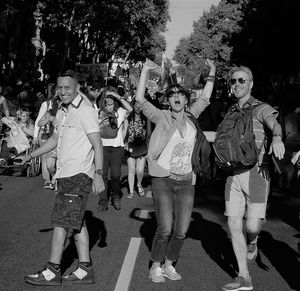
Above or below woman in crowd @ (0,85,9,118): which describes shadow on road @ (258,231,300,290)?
below

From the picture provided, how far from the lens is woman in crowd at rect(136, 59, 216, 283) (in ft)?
17.8

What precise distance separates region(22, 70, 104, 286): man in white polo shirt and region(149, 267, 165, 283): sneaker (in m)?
0.58

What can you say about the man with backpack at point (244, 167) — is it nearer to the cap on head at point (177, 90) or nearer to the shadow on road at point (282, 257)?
the cap on head at point (177, 90)

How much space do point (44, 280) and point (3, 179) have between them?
7.20m

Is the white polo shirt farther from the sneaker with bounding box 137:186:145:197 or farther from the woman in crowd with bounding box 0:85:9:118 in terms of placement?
the woman in crowd with bounding box 0:85:9:118

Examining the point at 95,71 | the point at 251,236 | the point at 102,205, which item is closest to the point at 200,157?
the point at 251,236

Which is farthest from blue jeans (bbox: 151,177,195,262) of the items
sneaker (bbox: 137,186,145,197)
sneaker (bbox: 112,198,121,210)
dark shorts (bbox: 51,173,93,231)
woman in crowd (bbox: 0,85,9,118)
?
woman in crowd (bbox: 0,85,9,118)

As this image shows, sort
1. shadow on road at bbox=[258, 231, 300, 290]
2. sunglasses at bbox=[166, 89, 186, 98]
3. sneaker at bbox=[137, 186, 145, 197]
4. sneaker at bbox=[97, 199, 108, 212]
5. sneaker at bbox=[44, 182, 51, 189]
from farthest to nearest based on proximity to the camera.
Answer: sneaker at bbox=[44, 182, 51, 189] → sneaker at bbox=[137, 186, 145, 197] → sneaker at bbox=[97, 199, 108, 212] → shadow on road at bbox=[258, 231, 300, 290] → sunglasses at bbox=[166, 89, 186, 98]

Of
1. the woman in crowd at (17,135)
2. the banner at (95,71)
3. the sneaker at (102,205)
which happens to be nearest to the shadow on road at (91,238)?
the sneaker at (102,205)

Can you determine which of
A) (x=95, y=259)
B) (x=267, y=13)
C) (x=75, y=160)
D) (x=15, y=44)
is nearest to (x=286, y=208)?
(x=95, y=259)

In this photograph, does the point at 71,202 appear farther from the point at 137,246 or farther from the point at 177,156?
the point at 137,246

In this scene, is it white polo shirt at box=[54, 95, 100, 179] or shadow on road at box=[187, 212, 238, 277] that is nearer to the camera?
white polo shirt at box=[54, 95, 100, 179]

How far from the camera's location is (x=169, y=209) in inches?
215

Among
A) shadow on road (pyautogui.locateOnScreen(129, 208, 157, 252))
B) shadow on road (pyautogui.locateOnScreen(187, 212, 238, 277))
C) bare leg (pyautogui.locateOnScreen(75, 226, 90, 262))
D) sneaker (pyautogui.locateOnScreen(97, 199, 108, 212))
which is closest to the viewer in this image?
bare leg (pyautogui.locateOnScreen(75, 226, 90, 262))
